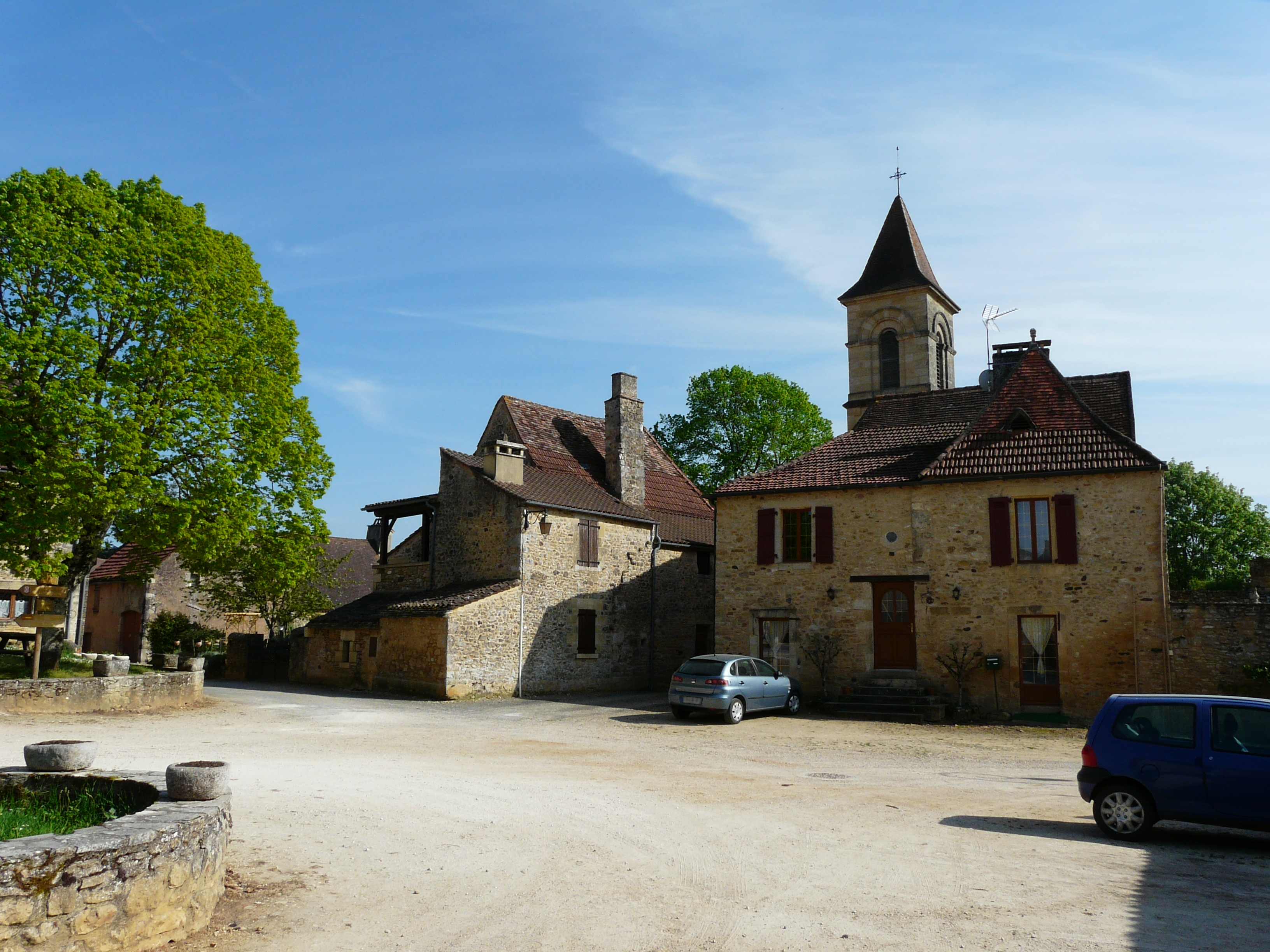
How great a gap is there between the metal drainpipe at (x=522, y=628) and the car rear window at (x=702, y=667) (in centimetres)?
624

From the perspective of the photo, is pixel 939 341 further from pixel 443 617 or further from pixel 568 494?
pixel 443 617

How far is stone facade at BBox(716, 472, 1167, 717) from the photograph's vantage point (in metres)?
18.8

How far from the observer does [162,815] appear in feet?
18.7

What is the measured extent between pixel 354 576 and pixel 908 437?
28.1 metres

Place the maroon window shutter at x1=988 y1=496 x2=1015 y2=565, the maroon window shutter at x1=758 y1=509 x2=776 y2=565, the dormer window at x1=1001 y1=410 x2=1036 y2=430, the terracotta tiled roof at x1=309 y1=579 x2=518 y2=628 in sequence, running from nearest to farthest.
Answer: the maroon window shutter at x1=988 y1=496 x2=1015 y2=565 → the dormer window at x1=1001 y1=410 x2=1036 y2=430 → the maroon window shutter at x1=758 y1=509 x2=776 y2=565 → the terracotta tiled roof at x1=309 y1=579 x2=518 y2=628

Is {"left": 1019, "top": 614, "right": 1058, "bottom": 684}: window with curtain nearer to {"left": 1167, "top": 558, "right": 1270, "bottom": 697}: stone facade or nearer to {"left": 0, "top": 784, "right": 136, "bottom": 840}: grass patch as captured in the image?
{"left": 1167, "top": 558, "right": 1270, "bottom": 697}: stone facade

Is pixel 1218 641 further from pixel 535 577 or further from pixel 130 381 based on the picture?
pixel 130 381

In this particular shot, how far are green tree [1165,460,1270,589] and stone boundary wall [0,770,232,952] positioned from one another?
42588mm

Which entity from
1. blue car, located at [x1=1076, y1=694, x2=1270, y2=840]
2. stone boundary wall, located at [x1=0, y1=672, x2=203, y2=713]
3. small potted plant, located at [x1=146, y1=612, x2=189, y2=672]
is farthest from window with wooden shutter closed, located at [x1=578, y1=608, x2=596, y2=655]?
blue car, located at [x1=1076, y1=694, x2=1270, y2=840]

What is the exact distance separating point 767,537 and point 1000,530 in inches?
213

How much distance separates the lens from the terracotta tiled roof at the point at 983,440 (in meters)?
20.0

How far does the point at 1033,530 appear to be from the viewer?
1992 centimetres

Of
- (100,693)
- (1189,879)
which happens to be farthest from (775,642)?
(1189,879)

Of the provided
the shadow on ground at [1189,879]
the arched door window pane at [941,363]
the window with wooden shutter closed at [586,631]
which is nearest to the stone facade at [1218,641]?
the shadow on ground at [1189,879]
